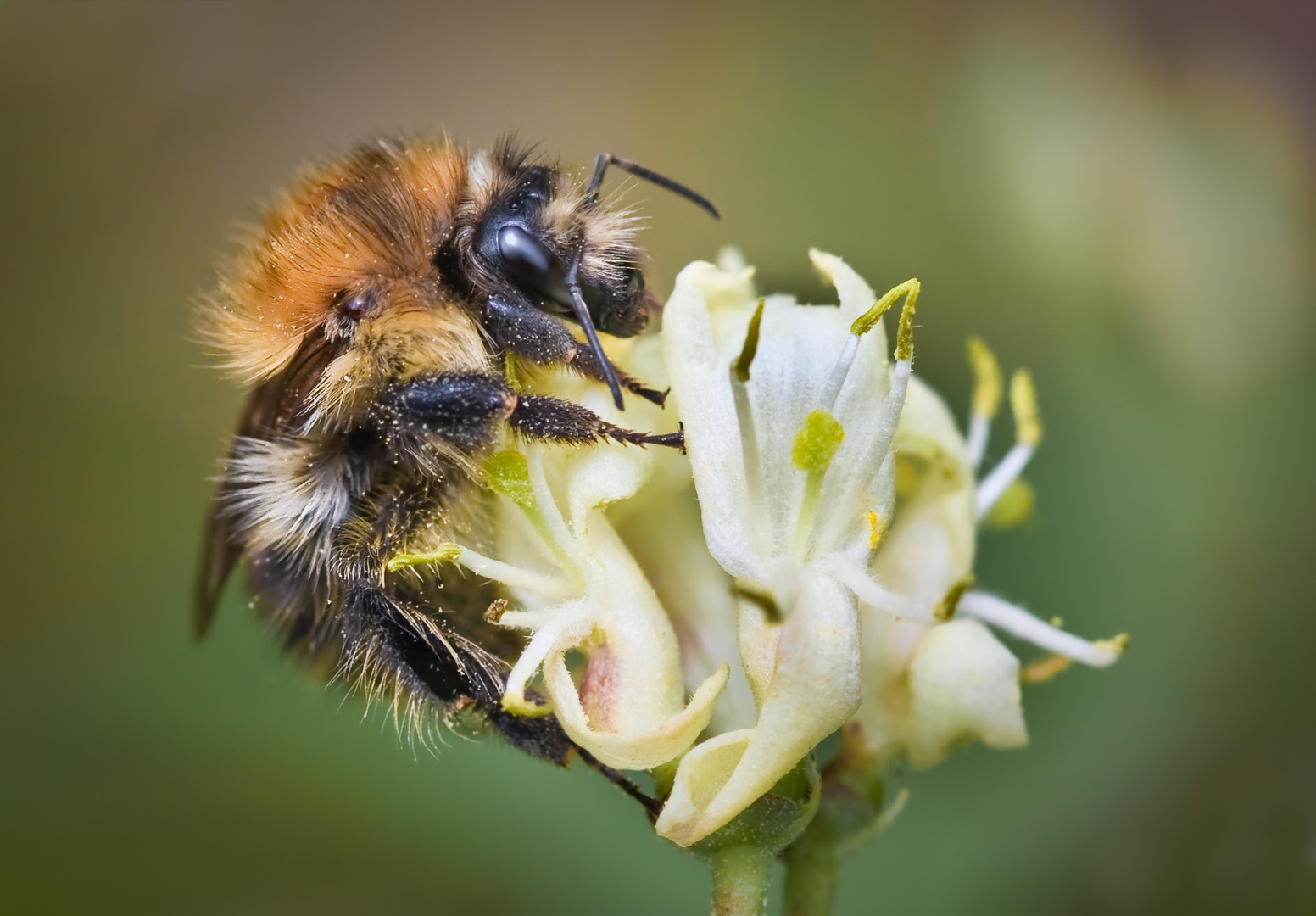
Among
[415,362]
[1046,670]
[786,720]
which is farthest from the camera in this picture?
[1046,670]

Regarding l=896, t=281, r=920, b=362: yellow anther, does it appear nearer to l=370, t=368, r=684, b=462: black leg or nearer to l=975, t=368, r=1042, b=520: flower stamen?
l=370, t=368, r=684, b=462: black leg

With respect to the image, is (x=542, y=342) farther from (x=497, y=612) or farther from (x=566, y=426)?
(x=497, y=612)

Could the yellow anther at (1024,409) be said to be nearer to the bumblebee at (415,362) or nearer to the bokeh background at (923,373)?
the bumblebee at (415,362)

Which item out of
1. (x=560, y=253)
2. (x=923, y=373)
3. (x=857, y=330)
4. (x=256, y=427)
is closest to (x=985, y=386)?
(x=857, y=330)

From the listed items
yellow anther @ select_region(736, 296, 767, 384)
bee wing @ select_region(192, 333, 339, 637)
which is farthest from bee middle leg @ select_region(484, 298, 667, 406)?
bee wing @ select_region(192, 333, 339, 637)

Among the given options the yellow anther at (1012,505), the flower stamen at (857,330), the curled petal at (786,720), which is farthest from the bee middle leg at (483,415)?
the yellow anther at (1012,505)

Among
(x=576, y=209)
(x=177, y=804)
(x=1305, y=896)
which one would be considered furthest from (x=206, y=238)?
(x=1305, y=896)
